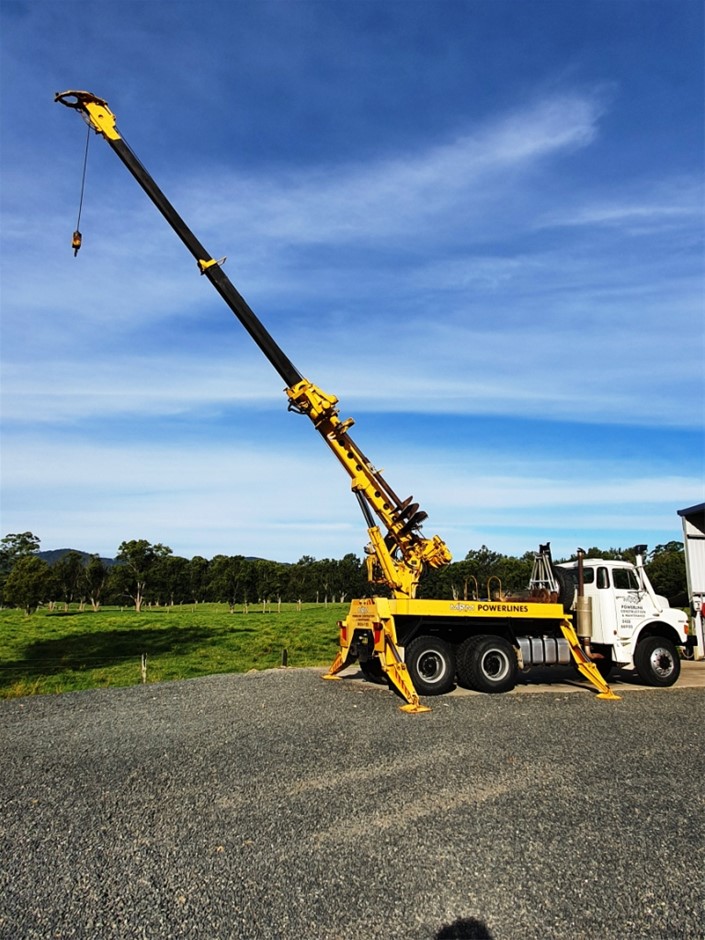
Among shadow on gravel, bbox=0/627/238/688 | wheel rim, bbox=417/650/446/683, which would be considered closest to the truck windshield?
wheel rim, bbox=417/650/446/683

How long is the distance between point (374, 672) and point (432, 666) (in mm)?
1945

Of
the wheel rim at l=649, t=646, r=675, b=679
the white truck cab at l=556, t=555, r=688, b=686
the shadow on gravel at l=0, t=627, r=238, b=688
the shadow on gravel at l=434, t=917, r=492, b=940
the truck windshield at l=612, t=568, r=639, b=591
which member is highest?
the truck windshield at l=612, t=568, r=639, b=591

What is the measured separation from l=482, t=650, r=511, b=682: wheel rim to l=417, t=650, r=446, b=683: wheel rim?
3.24ft

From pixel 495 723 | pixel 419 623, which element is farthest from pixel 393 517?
pixel 495 723

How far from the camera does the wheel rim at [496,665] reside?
1317cm

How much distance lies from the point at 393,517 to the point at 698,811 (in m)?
9.37

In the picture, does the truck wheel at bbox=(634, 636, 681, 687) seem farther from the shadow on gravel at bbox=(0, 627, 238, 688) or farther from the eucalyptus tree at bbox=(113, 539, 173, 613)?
the eucalyptus tree at bbox=(113, 539, 173, 613)

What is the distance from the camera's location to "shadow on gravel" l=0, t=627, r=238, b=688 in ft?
65.8

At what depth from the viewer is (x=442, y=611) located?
1306cm

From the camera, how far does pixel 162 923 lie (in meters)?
4.08

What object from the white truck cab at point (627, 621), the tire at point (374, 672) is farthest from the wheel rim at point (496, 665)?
the tire at point (374, 672)

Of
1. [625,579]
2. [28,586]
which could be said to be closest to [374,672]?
[625,579]

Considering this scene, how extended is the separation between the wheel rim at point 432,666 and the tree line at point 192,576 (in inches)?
1547

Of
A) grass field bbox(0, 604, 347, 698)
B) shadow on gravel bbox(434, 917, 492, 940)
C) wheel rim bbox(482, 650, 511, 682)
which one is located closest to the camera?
shadow on gravel bbox(434, 917, 492, 940)
